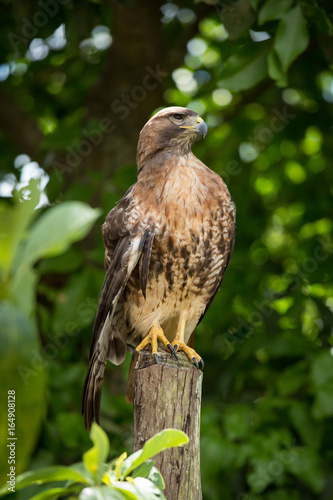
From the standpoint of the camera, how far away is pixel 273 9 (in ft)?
9.84

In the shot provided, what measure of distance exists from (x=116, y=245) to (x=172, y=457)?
1.21 meters

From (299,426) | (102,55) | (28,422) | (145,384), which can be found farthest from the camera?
(102,55)

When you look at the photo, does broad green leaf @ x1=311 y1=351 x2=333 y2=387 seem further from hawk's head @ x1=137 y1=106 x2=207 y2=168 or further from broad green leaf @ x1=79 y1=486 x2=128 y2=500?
broad green leaf @ x1=79 y1=486 x2=128 y2=500

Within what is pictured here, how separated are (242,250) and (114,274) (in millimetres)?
2098

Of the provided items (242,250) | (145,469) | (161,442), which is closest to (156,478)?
(145,469)

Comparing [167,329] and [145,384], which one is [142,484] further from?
[167,329]

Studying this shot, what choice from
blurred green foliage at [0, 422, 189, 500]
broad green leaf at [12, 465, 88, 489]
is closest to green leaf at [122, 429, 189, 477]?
blurred green foliage at [0, 422, 189, 500]

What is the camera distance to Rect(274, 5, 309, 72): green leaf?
2.96 metres

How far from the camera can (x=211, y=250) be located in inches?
123

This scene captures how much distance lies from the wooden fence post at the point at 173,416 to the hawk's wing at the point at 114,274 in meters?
0.55

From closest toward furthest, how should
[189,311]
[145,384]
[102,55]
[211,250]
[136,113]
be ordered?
[145,384]
[211,250]
[189,311]
[136,113]
[102,55]

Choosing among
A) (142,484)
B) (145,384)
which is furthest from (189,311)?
(142,484)

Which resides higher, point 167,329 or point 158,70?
point 158,70

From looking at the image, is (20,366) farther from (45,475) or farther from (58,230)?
(45,475)
